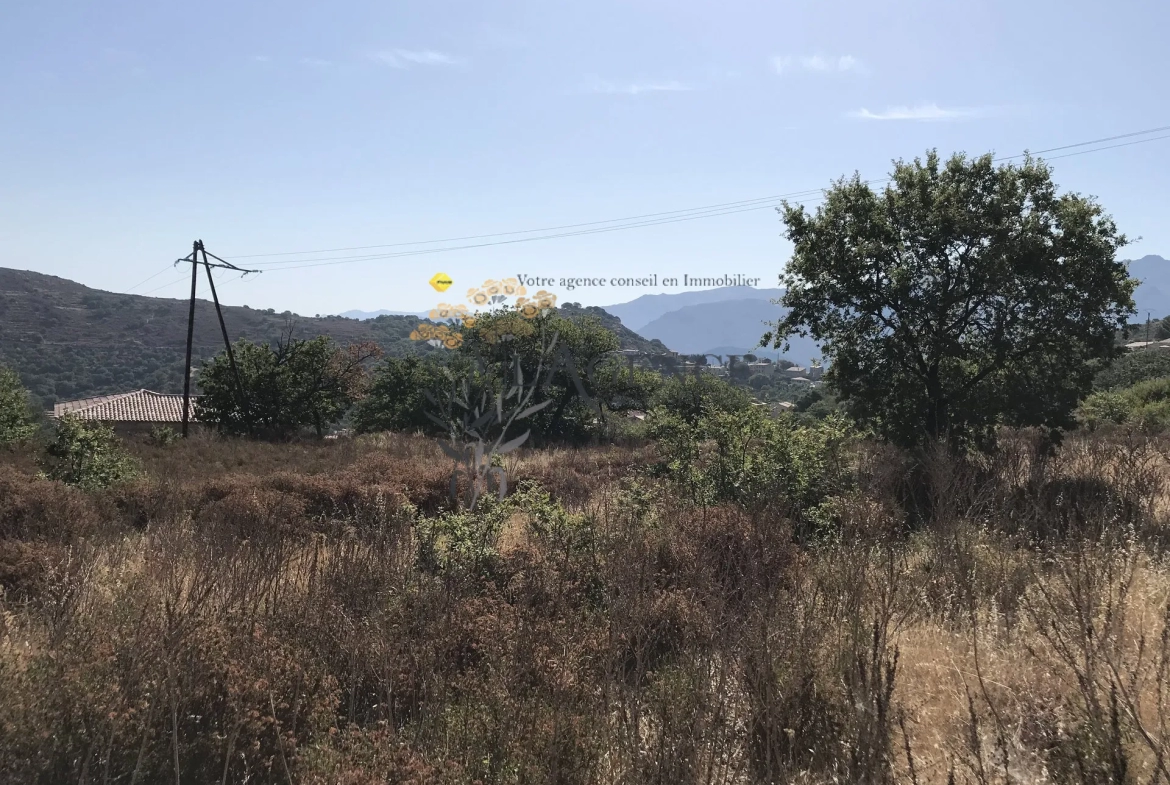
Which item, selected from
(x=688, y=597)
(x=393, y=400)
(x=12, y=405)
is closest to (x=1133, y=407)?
(x=688, y=597)

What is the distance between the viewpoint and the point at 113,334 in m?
101

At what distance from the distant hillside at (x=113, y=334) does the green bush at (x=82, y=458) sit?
5591 cm

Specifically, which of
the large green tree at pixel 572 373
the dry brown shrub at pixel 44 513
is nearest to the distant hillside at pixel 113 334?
the large green tree at pixel 572 373

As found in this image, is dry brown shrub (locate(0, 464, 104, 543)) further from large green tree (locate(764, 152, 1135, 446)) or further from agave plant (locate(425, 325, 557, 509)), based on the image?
large green tree (locate(764, 152, 1135, 446))

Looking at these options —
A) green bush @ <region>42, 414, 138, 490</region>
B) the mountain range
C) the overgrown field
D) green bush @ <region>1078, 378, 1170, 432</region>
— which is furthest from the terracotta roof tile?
green bush @ <region>1078, 378, 1170, 432</region>

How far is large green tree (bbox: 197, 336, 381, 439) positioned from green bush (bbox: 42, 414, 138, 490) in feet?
46.2

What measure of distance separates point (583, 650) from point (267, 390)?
26335 millimetres

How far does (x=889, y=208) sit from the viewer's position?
42.3ft

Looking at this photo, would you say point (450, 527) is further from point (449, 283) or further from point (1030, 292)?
point (1030, 292)

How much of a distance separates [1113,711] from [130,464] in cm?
1282

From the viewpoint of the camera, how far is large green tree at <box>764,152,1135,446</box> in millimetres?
11820

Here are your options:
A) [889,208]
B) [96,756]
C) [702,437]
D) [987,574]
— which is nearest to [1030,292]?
[889,208]

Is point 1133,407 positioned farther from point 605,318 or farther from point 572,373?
point 605,318

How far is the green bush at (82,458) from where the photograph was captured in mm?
9570
